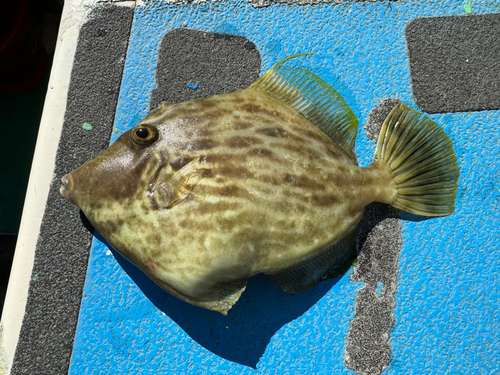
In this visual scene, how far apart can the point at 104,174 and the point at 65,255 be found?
0.73 metres

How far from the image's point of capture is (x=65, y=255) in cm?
200

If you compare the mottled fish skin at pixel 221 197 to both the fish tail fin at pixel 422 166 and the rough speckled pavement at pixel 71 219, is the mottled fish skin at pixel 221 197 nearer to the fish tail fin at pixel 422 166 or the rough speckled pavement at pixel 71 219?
the fish tail fin at pixel 422 166

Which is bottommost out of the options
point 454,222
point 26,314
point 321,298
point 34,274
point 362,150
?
point 26,314

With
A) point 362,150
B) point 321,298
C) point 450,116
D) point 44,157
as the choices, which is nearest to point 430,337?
point 321,298

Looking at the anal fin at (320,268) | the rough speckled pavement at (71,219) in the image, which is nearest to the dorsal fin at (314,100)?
the anal fin at (320,268)

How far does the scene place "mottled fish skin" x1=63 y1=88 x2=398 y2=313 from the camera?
147cm

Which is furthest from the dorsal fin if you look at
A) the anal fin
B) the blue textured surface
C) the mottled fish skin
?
the anal fin

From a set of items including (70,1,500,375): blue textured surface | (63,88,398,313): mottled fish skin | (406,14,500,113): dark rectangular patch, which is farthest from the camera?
(406,14,500,113): dark rectangular patch

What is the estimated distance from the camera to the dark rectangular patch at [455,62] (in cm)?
205

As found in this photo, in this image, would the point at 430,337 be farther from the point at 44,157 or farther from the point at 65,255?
the point at 44,157

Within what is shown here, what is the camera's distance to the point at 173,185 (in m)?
1.49

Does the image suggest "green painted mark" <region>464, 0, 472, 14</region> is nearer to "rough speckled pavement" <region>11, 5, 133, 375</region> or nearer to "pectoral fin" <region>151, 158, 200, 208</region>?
"pectoral fin" <region>151, 158, 200, 208</region>

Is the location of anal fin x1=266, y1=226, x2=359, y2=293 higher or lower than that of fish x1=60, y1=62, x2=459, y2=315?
lower

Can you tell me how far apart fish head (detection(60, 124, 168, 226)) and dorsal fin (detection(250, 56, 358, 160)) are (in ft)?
1.81
